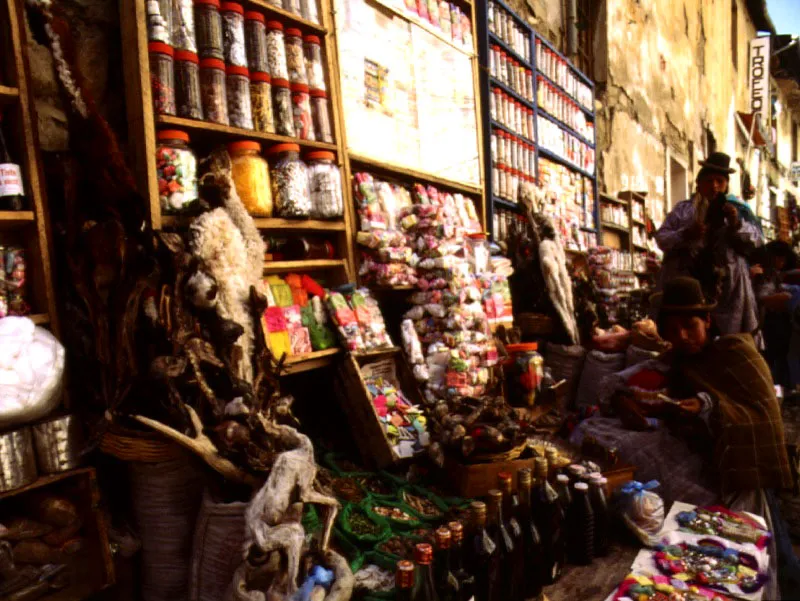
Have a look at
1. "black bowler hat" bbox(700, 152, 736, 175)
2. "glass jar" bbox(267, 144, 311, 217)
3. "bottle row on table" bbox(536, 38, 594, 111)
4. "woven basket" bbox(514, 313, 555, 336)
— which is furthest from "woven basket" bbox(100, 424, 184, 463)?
"bottle row on table" bbox(536, 38, 594, 111)

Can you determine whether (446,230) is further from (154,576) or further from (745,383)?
(154,576)

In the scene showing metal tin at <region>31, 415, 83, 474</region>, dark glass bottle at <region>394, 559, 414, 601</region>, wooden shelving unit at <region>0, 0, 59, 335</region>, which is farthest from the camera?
wooden shelving unit at <region>0, 0, 59, 335</region>

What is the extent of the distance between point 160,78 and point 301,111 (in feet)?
2.22

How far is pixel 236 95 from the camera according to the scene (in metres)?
2.29

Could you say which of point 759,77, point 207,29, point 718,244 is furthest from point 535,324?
point 759,77

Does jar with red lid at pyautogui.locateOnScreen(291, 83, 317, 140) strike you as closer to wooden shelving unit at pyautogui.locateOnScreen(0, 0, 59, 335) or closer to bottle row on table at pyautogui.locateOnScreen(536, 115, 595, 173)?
wooden shelving unit at pyautogui.locateOnScreen(0, 0, 59, 335)

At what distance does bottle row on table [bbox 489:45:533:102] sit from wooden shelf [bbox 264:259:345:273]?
242cm

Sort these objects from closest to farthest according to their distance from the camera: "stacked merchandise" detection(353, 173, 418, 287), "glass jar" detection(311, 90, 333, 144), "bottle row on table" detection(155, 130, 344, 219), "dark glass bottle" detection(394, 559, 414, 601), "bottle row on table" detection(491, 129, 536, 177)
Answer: "dark glass bottle" detection(394, 559, 414, 601) < "bottle row on table" detection(155, 130, 344, 219) < "glass jar" detection(311, 90, 333, 144) < "stacked merchandise" detection(353, 173, 418, 287) < "bottle row on table" detection(491, 129, 536, 177)

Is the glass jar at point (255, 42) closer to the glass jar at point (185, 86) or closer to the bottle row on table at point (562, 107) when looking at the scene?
the glass jar at point (185, 86)

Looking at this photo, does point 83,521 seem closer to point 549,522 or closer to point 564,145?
point 549,522

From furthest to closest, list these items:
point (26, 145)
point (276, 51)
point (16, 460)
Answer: point (276, 51), point (26, 145), point (16, 460)

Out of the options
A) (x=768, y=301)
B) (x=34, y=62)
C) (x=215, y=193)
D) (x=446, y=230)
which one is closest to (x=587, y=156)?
(x=768, y=301)

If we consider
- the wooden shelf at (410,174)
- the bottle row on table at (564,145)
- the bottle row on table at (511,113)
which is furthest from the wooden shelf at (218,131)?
the bottle row on table at (564,145)

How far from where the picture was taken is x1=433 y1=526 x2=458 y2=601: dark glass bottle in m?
1.57
